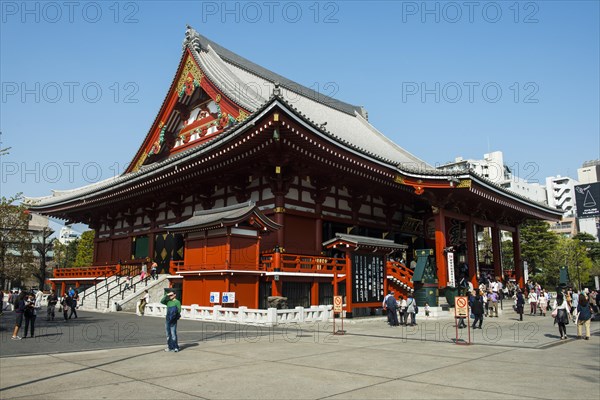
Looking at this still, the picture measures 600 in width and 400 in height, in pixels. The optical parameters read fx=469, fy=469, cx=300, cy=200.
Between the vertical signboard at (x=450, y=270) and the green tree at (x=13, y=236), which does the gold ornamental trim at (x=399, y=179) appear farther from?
the green tree at (x=13, y=236)

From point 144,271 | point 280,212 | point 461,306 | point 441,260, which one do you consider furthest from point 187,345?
point 144,271

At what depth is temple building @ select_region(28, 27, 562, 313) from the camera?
21578 mm

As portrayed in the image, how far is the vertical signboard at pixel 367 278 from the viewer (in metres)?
21.9

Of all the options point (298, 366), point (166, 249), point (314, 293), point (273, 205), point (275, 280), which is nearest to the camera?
point (298, 366)

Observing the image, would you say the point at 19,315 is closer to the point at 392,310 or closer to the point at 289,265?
the point at 289,265

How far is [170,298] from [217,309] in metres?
8.33

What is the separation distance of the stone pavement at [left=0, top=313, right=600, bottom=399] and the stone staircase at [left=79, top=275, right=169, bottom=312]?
10253 millimetres

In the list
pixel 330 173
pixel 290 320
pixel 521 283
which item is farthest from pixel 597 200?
pixel 290 320

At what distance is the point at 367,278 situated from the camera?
22547 mm

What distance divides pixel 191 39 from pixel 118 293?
57.9 ft

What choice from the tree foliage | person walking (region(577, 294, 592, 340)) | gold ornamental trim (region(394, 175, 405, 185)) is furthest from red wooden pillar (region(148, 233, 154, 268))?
the tree foliage

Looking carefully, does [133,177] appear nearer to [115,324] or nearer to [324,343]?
[115,324]

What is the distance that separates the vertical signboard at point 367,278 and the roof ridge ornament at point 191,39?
63.5 ft

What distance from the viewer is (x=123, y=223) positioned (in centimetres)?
3694
